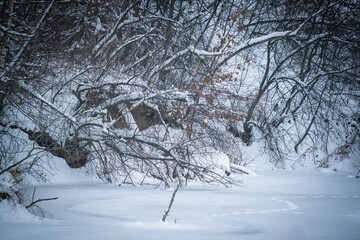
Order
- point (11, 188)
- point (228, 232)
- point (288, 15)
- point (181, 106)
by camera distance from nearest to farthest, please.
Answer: point (228, 232), point (11, 188), point (181, 106), point (288, 15)

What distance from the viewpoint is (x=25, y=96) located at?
5238 millimetres

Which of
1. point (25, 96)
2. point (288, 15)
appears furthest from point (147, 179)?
point (288, 15)

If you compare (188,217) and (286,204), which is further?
(286,204)

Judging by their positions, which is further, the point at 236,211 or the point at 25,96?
the point at 25,96

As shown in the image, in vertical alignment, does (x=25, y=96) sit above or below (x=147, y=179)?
above

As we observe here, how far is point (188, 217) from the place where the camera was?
3.39 metres

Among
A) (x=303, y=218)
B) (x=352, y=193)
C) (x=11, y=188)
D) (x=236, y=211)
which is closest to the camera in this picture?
(x=11, y=188)

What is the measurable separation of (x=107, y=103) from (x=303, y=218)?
4290 mm

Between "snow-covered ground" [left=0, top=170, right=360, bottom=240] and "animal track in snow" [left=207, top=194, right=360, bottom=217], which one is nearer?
"snow-covered ground" [left=0, top=170, right=360, bottom=240]

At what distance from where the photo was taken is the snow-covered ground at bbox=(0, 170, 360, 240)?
101 inches

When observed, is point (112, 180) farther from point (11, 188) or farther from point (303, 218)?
point (303, 218)

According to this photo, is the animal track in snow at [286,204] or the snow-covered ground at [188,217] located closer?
the snow-covered ground at [188,217]

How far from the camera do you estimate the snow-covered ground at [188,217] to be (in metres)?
2.58

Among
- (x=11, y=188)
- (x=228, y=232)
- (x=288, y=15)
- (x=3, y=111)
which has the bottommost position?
(x=228, y=232)
